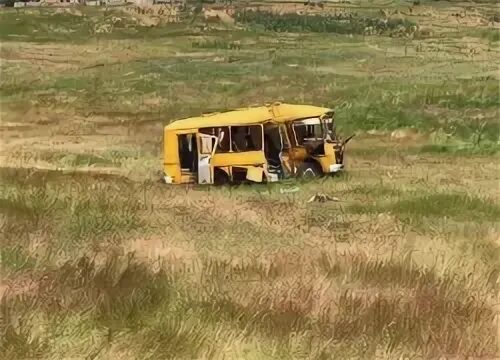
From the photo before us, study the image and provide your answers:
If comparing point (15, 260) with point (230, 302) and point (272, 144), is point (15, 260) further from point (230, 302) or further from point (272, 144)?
point (272, 144)

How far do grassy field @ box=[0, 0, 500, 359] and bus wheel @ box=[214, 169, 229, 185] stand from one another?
753 millimetres

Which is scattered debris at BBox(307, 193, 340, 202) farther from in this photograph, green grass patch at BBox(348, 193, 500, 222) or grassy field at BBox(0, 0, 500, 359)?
green grass patch at BBox(348, 193, 500, 222)

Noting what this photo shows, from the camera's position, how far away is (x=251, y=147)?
21.0 metres

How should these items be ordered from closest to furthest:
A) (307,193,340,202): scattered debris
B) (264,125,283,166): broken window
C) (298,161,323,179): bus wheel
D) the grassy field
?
1. the grassy field
2. (307,193,340,202): scattered debris
3. (264,125,283,166): broken window
4. (298,161,323,179): bus wheel

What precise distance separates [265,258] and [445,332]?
3.30m

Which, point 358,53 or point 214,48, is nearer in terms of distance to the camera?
point 358,53

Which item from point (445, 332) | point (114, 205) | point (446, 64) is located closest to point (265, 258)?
point (445, 332)

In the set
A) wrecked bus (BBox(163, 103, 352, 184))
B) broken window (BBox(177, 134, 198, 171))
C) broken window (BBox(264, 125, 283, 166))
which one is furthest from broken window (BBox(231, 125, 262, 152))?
broken window (BBox(177, 134, 198, 171))

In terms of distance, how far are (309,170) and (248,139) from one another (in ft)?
5.55

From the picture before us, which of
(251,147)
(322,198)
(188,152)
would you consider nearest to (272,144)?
(251,147)

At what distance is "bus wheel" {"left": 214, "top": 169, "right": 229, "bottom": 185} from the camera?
2083 cm

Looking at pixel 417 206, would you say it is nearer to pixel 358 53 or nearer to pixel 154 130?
pixel 154 130

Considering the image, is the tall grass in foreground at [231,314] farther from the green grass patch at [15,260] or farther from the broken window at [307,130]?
the broken window at [307,130]

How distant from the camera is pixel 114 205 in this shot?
15.6 meters
